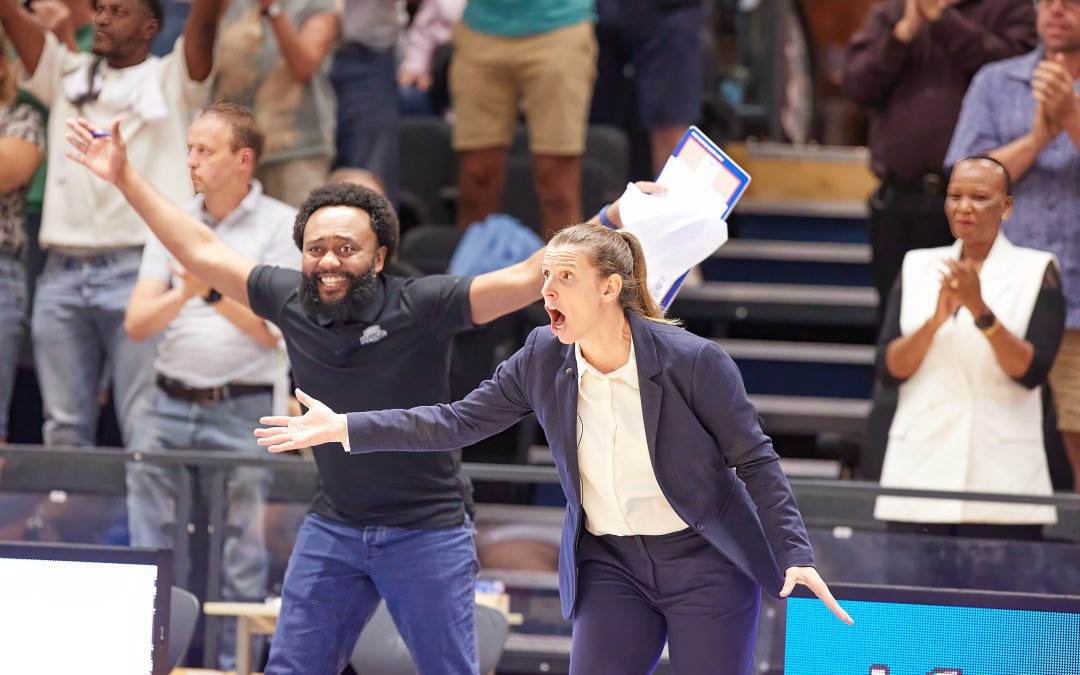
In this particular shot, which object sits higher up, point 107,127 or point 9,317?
point 107,127

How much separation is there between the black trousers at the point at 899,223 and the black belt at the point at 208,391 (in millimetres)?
2251

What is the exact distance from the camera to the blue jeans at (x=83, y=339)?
503 centimetres

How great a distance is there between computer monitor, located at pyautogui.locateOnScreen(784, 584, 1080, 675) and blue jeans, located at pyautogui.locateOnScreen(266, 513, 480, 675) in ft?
2.67

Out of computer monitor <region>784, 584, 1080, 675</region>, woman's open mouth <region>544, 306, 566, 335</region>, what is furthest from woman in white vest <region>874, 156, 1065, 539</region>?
woman's open mouth <region>544, 306, 566, 335</region>

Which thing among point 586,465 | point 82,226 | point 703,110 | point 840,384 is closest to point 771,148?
point 703,110

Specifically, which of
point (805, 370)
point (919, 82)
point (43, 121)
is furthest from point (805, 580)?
A: point (805, 370)

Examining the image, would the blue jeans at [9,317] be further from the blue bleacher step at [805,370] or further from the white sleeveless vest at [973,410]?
the blue bleacher step at [805,370]

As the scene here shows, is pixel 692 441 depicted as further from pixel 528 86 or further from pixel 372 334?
pixel 528 86

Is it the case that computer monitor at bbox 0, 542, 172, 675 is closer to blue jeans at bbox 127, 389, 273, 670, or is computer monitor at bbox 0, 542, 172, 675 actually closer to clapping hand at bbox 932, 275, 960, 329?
blue jeans at bbox 127, 389, 273, 670

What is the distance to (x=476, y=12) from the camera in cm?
625

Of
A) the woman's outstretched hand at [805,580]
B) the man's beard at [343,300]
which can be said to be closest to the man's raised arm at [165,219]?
the man's beard at [343,300]

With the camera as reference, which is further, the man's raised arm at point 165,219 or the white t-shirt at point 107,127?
the white t-shirt at point 107,127

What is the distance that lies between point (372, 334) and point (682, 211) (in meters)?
0.84

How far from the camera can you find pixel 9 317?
5188mm
